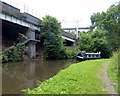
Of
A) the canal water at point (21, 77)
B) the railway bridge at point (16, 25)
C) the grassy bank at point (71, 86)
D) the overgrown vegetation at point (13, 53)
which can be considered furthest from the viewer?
the railway bridge at point (16, 25)

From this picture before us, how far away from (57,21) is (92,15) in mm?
20237

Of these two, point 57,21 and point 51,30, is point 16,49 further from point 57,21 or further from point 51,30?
point 57,21

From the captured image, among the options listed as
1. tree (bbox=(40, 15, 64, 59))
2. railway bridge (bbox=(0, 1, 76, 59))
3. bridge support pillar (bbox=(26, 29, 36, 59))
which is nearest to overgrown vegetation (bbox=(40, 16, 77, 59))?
tree (bbox=(40, 15, 64, 59))

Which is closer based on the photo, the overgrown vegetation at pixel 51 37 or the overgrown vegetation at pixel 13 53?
the overgrown vegetation at pixel 13 53

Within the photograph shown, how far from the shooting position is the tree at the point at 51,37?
21391mm

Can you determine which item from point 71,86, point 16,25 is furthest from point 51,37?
point 71,86

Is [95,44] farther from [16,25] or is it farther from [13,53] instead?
[13,53]

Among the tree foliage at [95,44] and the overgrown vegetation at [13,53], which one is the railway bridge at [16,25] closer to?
the overgrown vegetation at [13,53]

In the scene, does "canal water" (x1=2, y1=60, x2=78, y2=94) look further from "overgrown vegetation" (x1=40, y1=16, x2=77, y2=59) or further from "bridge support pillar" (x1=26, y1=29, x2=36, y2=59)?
"overgrown vegetation" (x1=40, y1=16, x2=77, y2=59)

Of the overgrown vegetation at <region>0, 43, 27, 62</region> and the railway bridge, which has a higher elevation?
the railway bridge

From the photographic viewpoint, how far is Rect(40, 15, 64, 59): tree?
21.4 m

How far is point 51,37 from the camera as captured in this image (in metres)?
21.4

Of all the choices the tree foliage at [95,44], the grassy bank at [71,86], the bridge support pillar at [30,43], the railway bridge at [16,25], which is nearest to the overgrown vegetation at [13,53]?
the bridge support pillar at [30,43]

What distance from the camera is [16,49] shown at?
18.1 m
